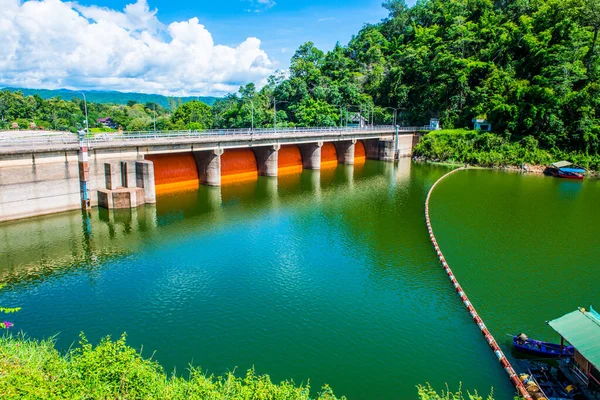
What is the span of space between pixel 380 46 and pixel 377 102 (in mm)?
29373

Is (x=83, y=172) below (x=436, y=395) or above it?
above

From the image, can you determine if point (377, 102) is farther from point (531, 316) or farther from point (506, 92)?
point (531, 316)

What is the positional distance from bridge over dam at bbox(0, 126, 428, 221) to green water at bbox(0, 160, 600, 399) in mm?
1896

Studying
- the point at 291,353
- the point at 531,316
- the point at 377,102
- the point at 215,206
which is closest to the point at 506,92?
the point at 377,102

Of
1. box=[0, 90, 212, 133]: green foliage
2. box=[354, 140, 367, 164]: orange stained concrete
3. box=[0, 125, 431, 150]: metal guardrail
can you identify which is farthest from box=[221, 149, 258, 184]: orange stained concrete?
box=[0, 90, 212, 133]: green foliage

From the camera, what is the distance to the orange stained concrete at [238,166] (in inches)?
2260

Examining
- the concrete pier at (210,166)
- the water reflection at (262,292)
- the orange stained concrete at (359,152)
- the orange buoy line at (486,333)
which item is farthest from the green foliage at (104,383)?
the orange stained concrete at (359,152)

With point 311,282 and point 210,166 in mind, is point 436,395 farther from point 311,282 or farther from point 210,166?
point 210,166

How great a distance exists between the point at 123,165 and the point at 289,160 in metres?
31.0

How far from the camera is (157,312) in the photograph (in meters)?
21.5

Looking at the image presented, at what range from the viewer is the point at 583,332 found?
16.1 metres

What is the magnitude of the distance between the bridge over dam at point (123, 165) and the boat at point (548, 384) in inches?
1368

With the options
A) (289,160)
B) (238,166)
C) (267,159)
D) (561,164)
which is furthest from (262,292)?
(561,164)

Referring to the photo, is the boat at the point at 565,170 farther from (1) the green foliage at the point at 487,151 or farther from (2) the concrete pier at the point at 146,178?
(2) the concrete pier at the point at 146,178
